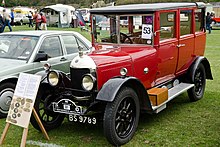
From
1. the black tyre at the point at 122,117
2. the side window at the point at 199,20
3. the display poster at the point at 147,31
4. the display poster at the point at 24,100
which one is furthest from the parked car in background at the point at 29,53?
the side window at the point at 199,20

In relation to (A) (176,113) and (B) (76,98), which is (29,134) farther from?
(A) (176,113)

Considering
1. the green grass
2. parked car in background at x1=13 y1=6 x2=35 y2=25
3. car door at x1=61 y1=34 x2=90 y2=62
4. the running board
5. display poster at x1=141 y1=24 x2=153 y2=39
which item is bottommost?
the green grass

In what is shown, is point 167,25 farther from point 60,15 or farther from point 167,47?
point 60,15

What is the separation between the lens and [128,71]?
5.16 meters

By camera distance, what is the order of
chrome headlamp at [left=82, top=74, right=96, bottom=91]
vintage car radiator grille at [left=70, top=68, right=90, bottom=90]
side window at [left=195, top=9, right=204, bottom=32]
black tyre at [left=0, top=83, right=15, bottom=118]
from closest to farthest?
chrome headlamp at [left=82, top=74, right=96, bottom=91]
vintage car radiator grille at [left=70, top=68, right=90, bottom=90]
black tyre at [left=0, top=83, right=15, bottom=118]
side window at [left=195, top=9, right=204, bottom=32]

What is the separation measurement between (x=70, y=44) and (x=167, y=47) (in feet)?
8.33

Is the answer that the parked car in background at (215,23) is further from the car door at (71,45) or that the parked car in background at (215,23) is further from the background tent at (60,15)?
the car door at (71,45)

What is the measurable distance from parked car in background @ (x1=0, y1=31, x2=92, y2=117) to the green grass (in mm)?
747

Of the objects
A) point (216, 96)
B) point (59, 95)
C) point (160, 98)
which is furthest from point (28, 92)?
point (216, 96)

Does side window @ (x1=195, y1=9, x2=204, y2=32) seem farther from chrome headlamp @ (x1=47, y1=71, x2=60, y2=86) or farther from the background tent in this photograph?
the background tent

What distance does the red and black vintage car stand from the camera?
4.66m

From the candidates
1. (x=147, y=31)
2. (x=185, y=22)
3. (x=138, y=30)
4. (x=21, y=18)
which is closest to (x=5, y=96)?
(x=138, y=30)

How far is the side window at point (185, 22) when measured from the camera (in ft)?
21.2

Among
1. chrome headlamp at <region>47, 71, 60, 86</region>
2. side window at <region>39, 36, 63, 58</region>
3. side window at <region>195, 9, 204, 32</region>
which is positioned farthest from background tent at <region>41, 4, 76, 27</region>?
chrome headlamp at <region>47, 71, 60, 86</region>
